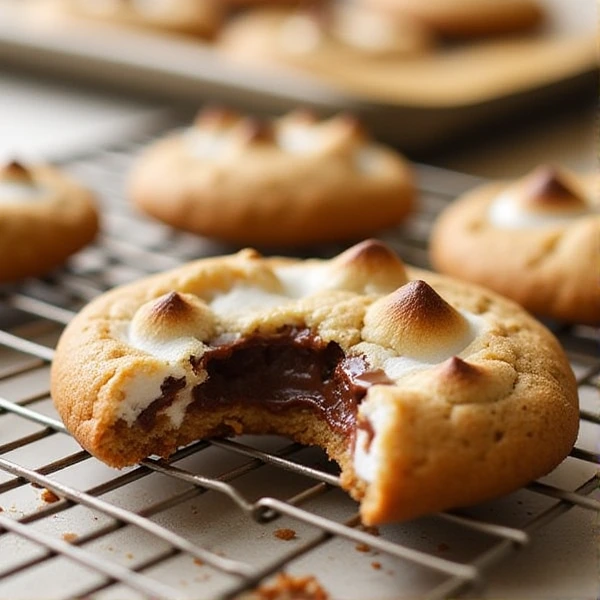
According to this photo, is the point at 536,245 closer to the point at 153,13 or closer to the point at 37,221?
the point at 37,221

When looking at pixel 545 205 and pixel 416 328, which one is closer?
pixel 416 328

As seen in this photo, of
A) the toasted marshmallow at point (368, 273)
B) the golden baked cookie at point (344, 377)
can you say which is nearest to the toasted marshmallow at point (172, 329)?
the golden baked cookie at point (344, 377)

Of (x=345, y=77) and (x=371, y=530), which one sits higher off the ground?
(x=345, y=77)

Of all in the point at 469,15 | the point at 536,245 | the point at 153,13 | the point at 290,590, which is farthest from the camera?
the point at 469,15

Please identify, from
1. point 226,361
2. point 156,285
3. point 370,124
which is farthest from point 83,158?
point 226,361

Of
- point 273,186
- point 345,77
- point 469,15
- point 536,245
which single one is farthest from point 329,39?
point 536,245

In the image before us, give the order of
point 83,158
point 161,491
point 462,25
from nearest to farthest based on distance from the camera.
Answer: point 161,491, point 83,158, point 462,25

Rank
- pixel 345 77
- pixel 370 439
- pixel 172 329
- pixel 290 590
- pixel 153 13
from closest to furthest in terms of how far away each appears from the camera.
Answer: pixel 290 590
pixel 370 439
pixel 172 329
pixel 345 77
pixel 153 13

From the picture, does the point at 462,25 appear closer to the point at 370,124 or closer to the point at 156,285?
the point at 370,124
